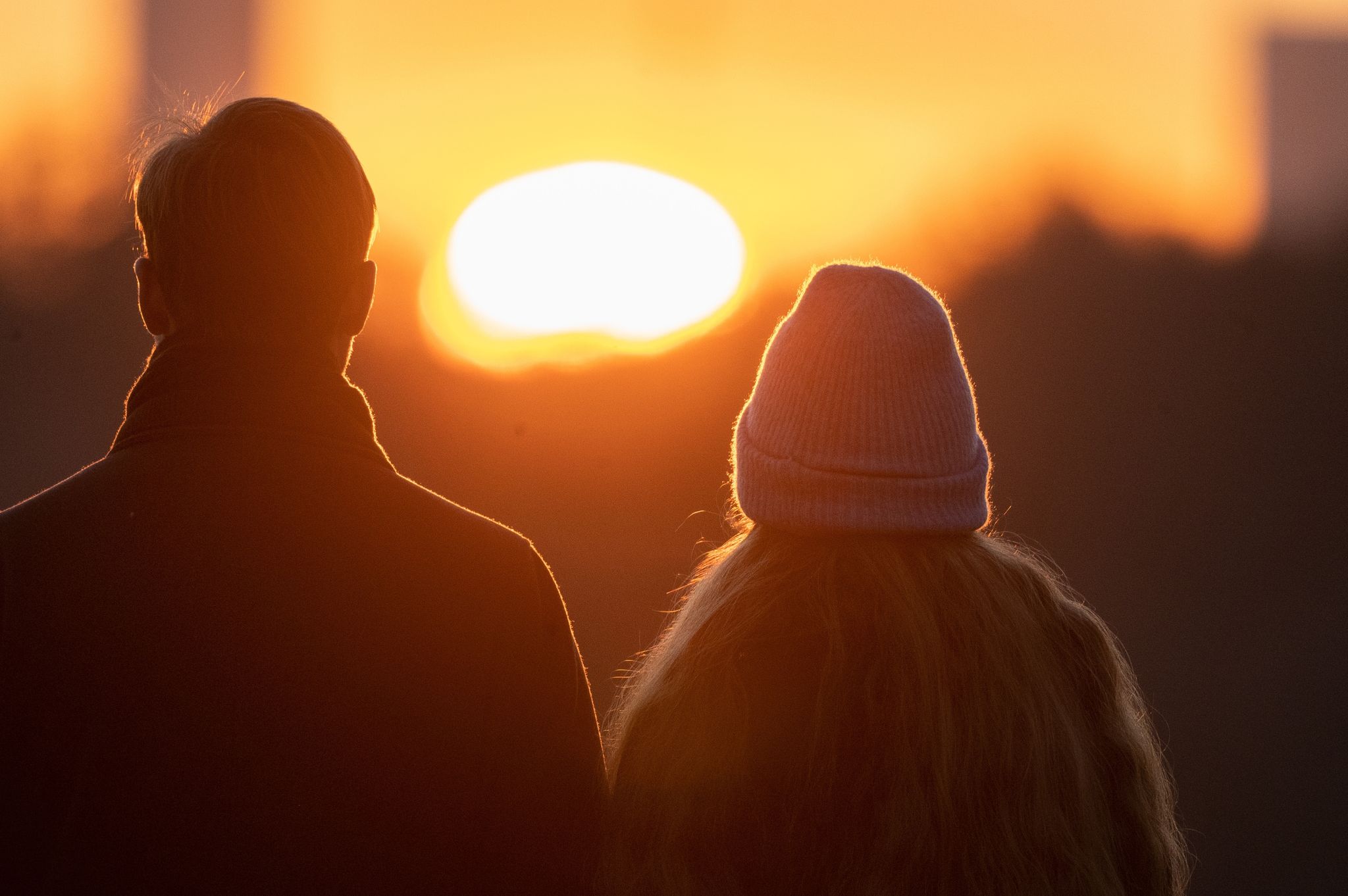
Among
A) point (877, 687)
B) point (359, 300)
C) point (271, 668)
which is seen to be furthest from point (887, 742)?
point (359, 300)

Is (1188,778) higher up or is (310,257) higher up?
(310,257)

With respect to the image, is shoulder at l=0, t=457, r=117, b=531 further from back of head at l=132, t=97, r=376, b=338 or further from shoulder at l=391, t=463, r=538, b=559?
shoulder at l=391, t=463, r=538, b=559

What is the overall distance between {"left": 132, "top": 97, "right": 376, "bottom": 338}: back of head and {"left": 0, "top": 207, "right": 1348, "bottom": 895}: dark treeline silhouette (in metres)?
13.5

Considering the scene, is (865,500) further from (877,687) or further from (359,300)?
(359,300)

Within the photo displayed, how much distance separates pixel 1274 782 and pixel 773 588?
13427 millimetres

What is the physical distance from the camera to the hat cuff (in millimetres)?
1930

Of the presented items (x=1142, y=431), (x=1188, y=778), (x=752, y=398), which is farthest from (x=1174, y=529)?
(x=752, y=398)

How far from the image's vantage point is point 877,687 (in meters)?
1.86

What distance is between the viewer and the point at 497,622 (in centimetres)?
211

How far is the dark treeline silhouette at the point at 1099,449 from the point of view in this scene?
17.5 m

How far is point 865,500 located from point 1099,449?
20227 mm

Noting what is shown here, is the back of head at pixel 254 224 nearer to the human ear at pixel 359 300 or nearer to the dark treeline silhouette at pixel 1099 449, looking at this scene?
the human ear at pixel 359 300

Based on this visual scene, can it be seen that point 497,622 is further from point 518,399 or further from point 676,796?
point 518,399

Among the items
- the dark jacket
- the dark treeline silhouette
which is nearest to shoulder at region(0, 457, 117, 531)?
the dark jacket
